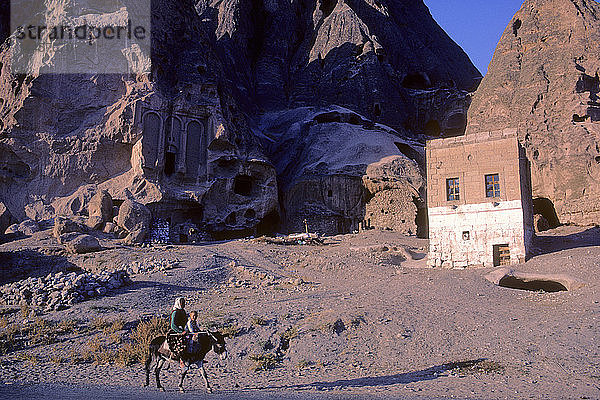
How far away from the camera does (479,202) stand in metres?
22.9

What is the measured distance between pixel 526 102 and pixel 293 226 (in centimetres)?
2130

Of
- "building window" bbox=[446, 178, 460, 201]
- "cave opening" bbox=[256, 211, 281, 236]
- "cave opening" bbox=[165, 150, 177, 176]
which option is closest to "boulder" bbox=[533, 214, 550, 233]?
"building window" bbox=[446, 178, 460, 201]

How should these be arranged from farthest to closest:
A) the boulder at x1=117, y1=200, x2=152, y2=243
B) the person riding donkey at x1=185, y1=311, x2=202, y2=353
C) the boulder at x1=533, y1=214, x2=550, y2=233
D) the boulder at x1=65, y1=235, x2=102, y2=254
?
the boulder at x1=533, y1=214, x2=550, y2=233
the boulder at x1=117, y1=200, x2=152, y2=243
the boulder at x1=65, y1=235, x2=102, y2=254
the person riding donkey at x1=185, y1=311, x2=202, y2=353

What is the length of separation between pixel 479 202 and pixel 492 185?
3.30 ft

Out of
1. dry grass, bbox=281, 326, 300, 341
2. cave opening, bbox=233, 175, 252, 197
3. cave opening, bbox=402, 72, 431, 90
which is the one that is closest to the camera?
dry grass, bbox=281, 326, 300, 341

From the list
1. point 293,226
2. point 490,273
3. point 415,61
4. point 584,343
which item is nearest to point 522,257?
point 490,273

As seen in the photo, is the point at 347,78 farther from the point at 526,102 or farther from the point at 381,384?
the point at 381,384

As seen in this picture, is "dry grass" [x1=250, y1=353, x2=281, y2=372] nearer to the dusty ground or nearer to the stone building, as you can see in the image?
the dusty ground

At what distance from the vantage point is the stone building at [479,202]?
22156 mm

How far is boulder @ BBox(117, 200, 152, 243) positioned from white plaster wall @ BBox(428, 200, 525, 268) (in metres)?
17.0

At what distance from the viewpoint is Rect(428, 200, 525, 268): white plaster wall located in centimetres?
2202

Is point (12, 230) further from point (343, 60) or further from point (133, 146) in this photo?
point (343, 60)

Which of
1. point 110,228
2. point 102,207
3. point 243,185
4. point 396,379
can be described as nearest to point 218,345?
point 396,379

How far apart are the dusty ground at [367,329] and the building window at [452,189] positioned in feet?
12.3
